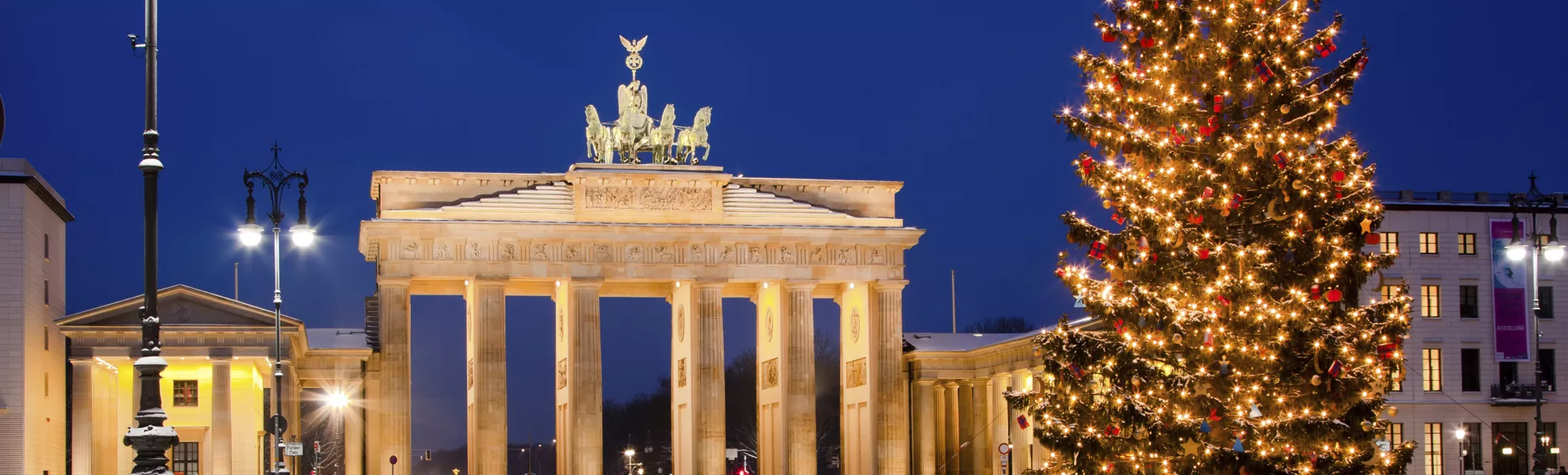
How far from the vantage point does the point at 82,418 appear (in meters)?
55.7

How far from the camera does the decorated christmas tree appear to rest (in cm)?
2380

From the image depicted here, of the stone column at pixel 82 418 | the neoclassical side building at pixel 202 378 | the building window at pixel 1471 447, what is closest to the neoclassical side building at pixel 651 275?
the neoclassical side building at pixel 202 378

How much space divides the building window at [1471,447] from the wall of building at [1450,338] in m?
0.13

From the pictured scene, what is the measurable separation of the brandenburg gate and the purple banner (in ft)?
67.9

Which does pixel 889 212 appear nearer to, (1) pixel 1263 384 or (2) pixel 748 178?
(2) pixel 748 178

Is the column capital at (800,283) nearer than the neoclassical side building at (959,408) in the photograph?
Yes

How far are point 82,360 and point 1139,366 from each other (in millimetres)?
41636

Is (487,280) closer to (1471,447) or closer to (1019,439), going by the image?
(1019,439)

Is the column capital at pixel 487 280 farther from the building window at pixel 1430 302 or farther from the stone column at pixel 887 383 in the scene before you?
the building window at pixel 1430 302

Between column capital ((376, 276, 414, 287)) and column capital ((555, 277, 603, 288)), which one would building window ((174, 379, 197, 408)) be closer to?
column capital ((376, 276, 414, 287))

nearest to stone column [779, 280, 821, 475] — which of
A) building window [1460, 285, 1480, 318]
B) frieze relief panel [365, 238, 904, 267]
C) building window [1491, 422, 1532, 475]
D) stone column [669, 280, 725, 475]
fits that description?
frieze relief panel [365, 238, 904, 267]

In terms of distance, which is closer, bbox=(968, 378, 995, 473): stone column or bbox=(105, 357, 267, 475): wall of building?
bbox=(105, 357, 267, 475): wall of building

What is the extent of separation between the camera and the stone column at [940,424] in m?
71.4

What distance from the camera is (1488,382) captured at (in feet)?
187
